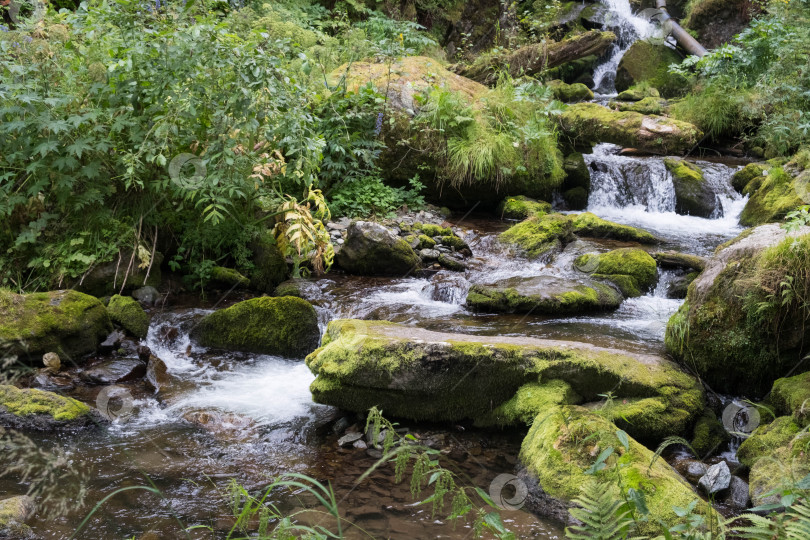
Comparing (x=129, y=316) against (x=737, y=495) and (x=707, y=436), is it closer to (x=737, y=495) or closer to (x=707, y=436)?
(x=707, y=436)

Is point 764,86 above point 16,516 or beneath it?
above

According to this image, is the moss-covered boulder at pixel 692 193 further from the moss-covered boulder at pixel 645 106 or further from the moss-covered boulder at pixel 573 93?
the moss-covered boulder at pixel 573 93

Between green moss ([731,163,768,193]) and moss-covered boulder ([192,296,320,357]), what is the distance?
793 cm

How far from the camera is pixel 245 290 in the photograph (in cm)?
676

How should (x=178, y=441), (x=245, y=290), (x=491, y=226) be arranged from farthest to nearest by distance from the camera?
(x=491, y=226) → (x=245, y=290) → (x=178, y=441)

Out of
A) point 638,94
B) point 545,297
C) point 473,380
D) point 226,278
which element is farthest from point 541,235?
point 638,94

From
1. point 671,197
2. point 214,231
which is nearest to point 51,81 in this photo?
point 214,231

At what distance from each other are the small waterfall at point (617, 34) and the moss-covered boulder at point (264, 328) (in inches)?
520

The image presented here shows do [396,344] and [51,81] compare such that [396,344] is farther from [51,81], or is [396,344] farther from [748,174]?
[748,174]

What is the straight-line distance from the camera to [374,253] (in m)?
7.32

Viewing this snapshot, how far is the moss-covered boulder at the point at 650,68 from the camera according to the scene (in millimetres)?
15258

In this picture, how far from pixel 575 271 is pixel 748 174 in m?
4.81

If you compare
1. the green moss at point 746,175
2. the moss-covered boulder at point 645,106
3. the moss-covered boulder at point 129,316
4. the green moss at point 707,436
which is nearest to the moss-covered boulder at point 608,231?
the green moss at point 746,175

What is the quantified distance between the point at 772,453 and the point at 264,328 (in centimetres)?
408
